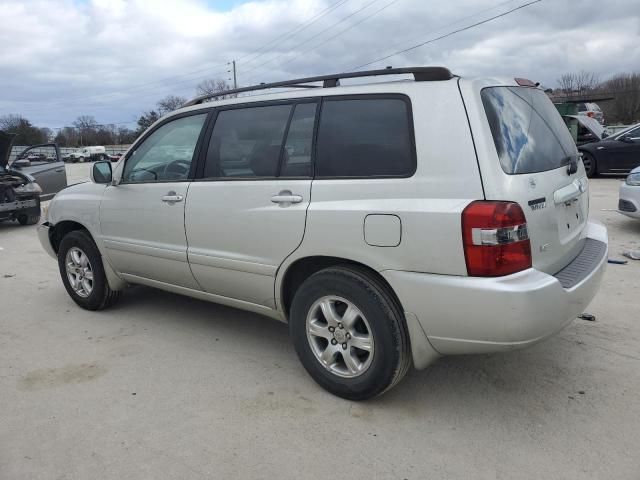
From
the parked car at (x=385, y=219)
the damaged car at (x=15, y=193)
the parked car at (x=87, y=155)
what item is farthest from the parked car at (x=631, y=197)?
the parked car at (x=87, y=155)

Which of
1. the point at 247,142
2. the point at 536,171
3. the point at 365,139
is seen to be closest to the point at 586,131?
the point at 536,171

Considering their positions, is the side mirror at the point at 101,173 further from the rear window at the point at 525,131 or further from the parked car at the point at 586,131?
the parked car at the point at 586,131

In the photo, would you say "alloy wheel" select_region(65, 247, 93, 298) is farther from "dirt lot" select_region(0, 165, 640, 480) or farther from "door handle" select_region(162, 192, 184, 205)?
"door handle" select_region(162, 192, 184, 205)

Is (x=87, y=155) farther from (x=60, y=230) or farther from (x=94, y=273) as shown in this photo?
(x=94, y=273)

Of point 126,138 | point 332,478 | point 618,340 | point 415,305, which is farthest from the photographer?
point 126,138

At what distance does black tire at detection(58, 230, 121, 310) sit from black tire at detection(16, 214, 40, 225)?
6.59 m

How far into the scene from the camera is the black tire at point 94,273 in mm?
4711

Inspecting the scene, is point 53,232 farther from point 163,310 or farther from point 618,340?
point 618,340

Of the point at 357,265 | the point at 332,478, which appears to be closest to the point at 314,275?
the point at 357,265

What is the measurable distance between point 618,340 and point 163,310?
12.2 feet

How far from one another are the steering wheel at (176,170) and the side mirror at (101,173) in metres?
0.65

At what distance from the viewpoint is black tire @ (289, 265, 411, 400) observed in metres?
2.86

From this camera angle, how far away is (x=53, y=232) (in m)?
5.18

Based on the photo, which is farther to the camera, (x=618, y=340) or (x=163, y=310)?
(x=163, y=310)
